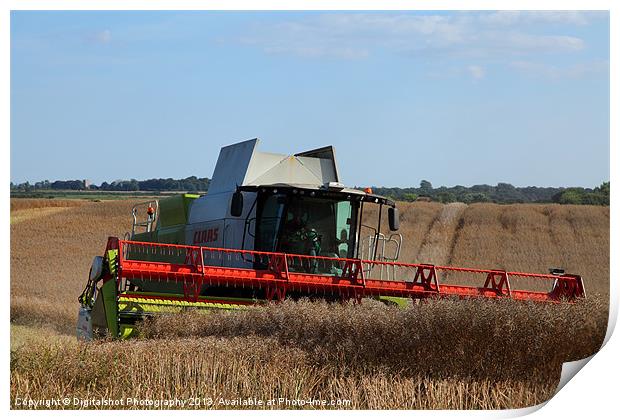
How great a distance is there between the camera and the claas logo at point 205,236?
39.3ft

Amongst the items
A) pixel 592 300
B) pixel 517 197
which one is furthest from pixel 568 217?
pixel 592 300

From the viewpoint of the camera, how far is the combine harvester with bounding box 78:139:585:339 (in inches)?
384

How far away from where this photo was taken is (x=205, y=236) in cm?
1227

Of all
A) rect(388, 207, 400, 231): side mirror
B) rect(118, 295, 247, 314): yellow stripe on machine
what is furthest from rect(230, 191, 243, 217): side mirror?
rect(388, 207, 400, 231): side mirror

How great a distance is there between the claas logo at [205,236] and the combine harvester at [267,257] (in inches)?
0.6

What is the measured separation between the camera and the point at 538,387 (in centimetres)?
754

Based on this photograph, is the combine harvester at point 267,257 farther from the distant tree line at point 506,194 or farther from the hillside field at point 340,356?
the distant tree line at point 506,194

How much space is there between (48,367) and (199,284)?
274 centimetres

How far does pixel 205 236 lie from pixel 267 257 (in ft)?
5.86

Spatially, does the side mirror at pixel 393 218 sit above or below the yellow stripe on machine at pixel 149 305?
above

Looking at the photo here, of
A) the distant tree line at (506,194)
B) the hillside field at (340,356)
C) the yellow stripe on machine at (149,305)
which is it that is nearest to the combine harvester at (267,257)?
the yellow stripe on machine at (149,305)

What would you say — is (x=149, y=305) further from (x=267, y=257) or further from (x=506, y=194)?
(x=506, y=194)

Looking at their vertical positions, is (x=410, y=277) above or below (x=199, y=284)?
below
